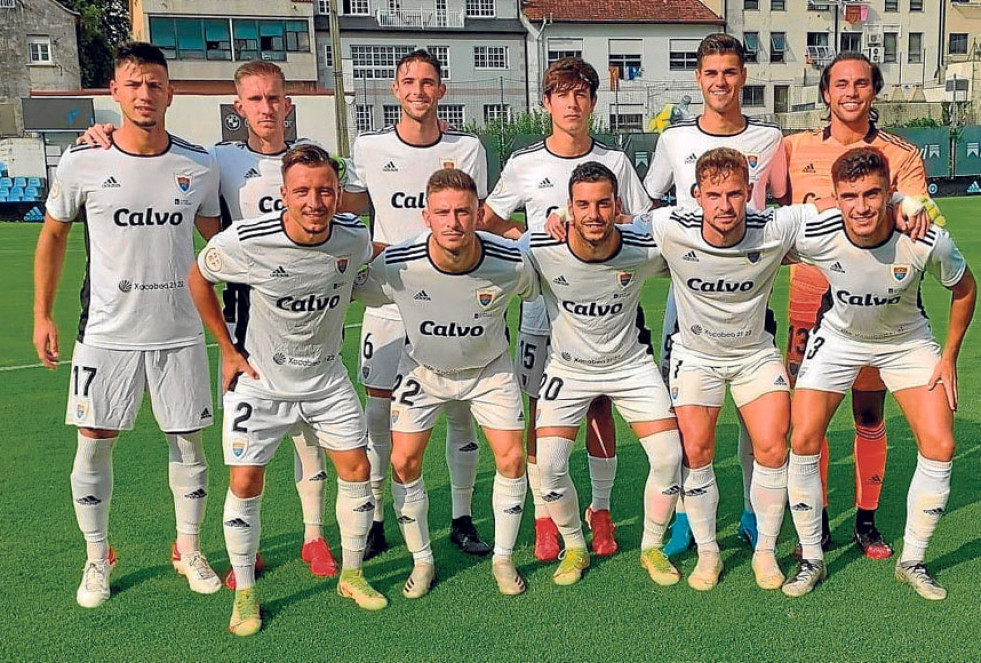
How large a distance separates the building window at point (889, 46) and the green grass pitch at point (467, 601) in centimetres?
5320

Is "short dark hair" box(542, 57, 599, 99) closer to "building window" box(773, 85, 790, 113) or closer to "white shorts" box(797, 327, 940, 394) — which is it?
"white shorts" box(797, 327, 940, 394)

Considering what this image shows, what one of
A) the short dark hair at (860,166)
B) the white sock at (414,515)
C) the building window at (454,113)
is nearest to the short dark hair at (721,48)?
the short dark hair at (860,166)

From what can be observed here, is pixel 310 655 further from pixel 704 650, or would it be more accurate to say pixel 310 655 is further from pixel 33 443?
pixel 33 443

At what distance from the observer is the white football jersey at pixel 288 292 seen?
13.3 feet

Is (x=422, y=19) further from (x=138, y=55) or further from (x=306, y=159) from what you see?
(x=306, y=159)

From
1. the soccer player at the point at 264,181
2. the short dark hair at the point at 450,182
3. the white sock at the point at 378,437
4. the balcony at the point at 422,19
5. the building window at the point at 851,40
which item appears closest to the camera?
the short dark hair at the point at 450,182

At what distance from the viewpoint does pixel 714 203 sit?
4.15 metres

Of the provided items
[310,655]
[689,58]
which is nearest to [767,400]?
[310,655]

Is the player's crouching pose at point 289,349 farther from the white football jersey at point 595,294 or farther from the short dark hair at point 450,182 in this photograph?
the white football jersey at point 595,294

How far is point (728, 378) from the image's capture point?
4535 millimetres

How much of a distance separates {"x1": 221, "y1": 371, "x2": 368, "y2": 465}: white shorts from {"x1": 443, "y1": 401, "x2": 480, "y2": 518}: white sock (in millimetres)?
653

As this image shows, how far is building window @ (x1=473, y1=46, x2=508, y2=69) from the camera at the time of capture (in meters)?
45.0

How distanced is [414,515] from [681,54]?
47274 mm

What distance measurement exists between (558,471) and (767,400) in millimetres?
1029
